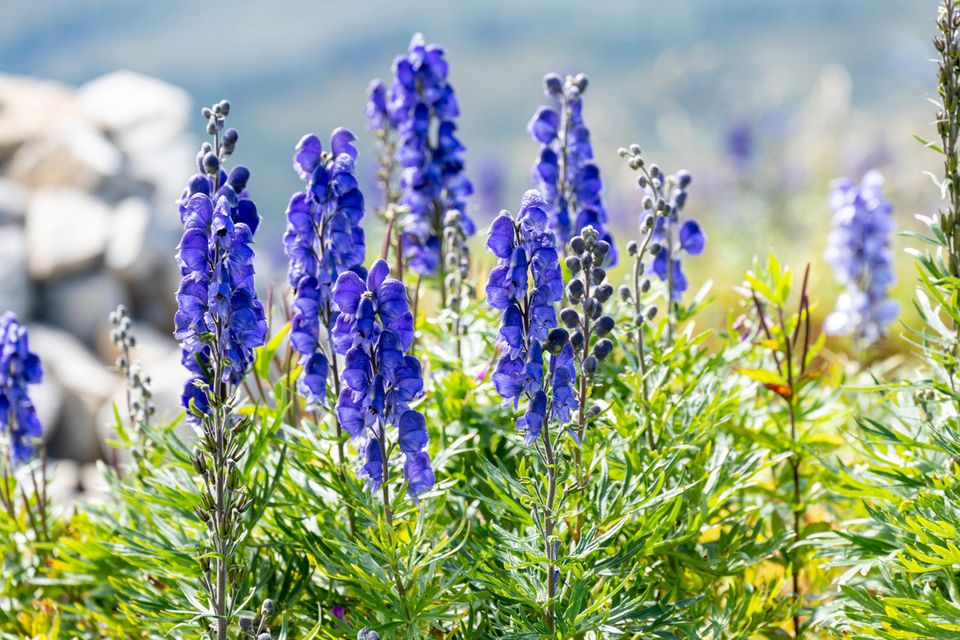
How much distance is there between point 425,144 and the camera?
11.9 ft

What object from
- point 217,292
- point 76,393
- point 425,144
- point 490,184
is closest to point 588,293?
point 217,292

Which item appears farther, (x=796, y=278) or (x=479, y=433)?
(x=796, y=278)

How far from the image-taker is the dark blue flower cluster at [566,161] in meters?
3.27

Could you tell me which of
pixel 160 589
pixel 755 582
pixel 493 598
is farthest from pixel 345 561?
pixel 755 582

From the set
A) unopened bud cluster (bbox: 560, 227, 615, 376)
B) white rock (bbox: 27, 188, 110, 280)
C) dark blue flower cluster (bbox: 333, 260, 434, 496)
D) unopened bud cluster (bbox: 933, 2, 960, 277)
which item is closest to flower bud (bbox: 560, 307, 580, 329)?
unopened bud cluster (bbox: 560, 227, 615, 376)

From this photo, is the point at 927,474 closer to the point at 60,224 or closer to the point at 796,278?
the point at 796,278

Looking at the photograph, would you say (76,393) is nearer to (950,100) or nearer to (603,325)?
(603,325)

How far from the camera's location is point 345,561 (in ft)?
8.13

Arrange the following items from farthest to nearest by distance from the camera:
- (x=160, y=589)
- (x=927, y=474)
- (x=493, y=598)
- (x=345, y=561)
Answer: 1. (x=160, y=589)
2. (x=927, y=474)
3. (x=493, y=598)
4. (x=345, y=561)

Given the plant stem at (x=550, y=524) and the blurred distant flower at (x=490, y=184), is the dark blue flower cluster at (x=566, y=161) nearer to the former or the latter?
the plant stem at (x=550, y=524)

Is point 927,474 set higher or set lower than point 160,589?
higher

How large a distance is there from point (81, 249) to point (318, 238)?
6.63 metres

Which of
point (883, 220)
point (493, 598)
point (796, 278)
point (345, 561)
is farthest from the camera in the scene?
point (796, 278)

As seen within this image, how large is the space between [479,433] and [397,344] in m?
0.88
